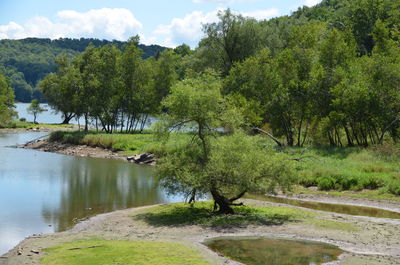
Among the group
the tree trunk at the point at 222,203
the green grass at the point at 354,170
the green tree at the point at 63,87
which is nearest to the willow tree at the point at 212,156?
the tree trunk at the point at 222,203

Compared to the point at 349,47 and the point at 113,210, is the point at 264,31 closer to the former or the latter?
the point at 349,47

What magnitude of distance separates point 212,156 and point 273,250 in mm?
7897

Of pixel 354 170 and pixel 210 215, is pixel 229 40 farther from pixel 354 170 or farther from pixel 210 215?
pixel 210 215

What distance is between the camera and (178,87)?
31.5 m

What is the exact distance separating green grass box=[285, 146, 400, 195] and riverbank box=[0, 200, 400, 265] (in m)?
9.08

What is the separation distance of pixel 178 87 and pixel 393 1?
236 ft

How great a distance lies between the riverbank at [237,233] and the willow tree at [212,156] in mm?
2592

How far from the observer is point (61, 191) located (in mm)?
41969

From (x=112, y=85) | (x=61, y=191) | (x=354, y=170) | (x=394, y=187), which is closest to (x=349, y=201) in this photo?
(x=394, y=187)

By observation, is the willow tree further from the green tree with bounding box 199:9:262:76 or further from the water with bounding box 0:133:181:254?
the green tree with bounding box 199:9:262:76

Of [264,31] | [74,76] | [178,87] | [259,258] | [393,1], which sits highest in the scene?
[393,1]

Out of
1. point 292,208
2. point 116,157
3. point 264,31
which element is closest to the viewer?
point 292,208

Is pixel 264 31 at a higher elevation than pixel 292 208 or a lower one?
higher

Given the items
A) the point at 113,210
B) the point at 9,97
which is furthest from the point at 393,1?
the point at 9,97
